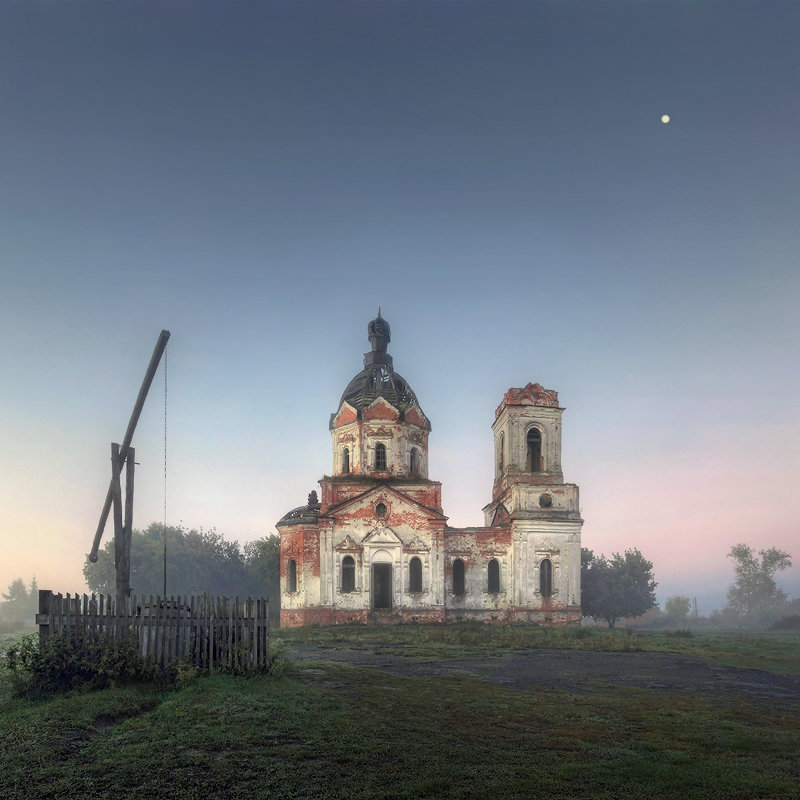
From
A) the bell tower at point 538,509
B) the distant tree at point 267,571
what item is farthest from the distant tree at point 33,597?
the bell tower at point 538,509

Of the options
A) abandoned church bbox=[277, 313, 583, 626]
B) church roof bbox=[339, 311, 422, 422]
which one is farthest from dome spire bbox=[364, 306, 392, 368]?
abandoned church bbox=[277, 313, 583, 626]

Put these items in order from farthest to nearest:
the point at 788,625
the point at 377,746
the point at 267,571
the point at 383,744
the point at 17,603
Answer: the point at 17,603 → the point at 788,625 → the point at 267,571 → the point at 383,744 → the point at 377,746

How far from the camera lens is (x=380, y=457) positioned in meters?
44.9

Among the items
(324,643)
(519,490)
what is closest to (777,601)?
(519,490)

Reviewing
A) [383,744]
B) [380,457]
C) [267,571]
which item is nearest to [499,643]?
[380,457]

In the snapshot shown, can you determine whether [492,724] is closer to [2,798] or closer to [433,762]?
[433,762]

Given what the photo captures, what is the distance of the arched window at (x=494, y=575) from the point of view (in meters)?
42.4

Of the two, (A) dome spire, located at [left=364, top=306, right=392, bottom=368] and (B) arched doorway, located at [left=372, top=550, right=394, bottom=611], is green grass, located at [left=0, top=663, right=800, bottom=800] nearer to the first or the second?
(B) arched doorway, located at [left=372, top=550, right=394, bottom=611]

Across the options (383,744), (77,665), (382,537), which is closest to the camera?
(383,744)

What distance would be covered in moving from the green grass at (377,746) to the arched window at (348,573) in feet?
93.5

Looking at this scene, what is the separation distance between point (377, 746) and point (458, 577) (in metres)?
34.6

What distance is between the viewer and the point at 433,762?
809 centimetres

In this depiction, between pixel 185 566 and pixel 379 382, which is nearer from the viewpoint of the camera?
pixel 379 382

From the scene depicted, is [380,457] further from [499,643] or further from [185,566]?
[185,566]
